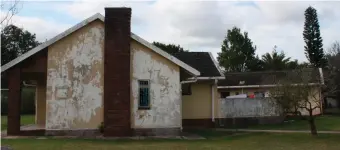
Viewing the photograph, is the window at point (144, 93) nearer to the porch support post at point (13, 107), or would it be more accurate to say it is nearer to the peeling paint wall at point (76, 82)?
the peeling paint wall at point (76, 82)

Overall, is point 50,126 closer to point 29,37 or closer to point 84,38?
point 84,38

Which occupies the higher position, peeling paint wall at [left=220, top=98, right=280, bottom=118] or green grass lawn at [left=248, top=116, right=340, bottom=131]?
peeling paint wall at [left=220, top=98, right=280, bottom=118]

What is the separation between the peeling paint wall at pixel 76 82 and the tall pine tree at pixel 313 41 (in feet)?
155

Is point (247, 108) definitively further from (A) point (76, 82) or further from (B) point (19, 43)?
(B) point (19, 43)

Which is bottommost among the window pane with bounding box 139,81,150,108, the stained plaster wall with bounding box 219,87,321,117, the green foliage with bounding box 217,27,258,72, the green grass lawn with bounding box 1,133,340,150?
the green grass lawn with bounding box 1,133,340,150

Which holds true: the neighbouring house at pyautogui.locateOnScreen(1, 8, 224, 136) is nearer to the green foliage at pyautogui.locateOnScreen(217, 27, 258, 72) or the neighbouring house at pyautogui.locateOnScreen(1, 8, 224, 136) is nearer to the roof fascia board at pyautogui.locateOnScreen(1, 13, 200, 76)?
the roof fascia board at pyautogui.locateOnScreen(1, 13, 200, 76)

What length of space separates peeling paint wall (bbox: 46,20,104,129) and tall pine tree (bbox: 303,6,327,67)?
47273mm

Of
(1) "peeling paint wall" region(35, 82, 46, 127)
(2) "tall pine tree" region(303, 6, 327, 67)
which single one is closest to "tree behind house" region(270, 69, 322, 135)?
(1) "peeling paint wall" region(35, 82, 46, 127)

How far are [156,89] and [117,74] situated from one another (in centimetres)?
186

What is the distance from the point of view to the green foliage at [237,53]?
63812 mm

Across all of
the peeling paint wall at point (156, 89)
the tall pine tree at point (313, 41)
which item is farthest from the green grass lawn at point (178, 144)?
the tall pine tree at point (313, 41)

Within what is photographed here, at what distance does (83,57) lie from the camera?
1795 cm

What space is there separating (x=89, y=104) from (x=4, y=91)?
28.4 meters

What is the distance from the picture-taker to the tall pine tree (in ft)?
195
